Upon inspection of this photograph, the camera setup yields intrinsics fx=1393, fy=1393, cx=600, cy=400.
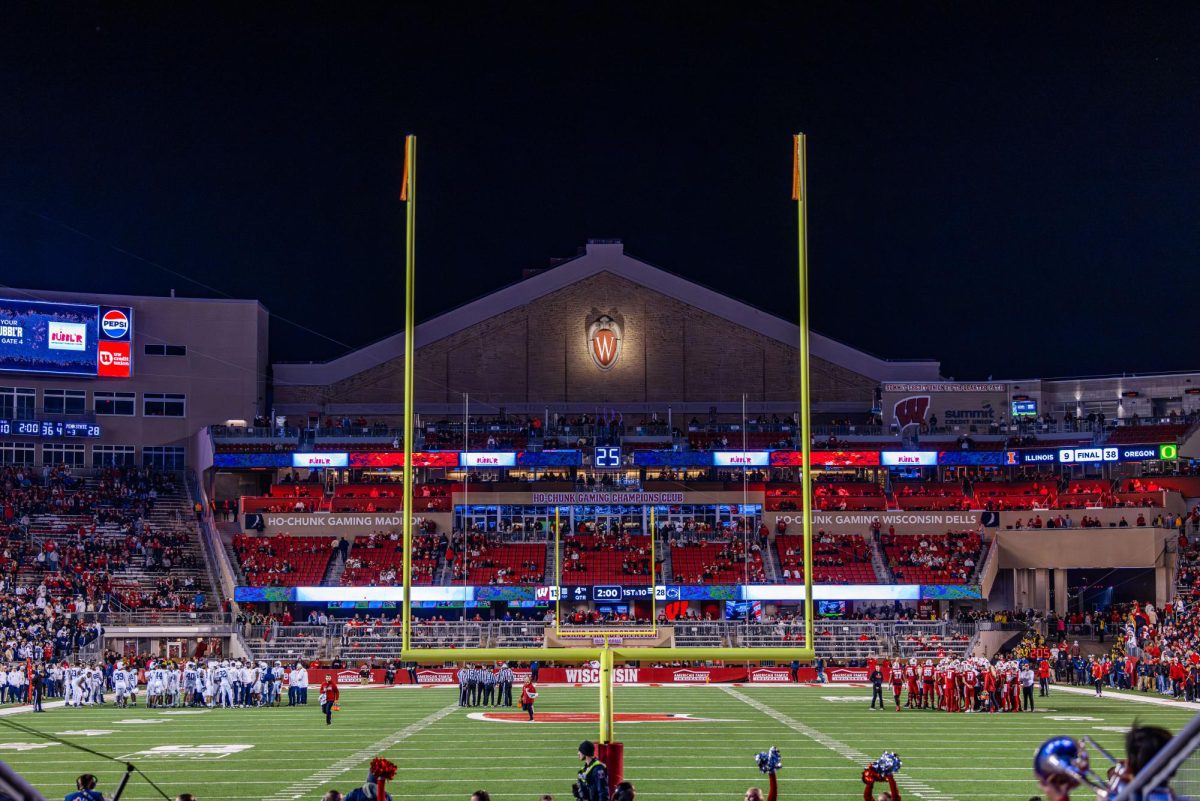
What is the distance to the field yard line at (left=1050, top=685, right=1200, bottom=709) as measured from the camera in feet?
95.0

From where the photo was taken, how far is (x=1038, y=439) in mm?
54312

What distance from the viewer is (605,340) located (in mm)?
56906

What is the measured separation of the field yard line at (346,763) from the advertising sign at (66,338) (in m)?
32.0

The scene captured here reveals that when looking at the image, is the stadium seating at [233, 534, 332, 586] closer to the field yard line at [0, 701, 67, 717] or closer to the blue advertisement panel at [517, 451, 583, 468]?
the blue advertisement panel at [517, 451, 583, 468]

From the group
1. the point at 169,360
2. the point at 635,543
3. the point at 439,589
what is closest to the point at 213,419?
the point at 169,360

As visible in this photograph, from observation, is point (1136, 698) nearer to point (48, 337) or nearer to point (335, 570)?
point (335, 570)

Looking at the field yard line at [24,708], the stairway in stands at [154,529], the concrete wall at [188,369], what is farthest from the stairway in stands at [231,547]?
the field yard line at [24,708]

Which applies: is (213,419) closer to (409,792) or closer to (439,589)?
(439,589)

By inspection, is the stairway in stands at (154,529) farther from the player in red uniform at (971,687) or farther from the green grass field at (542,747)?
the player in red uniform at (971,687)

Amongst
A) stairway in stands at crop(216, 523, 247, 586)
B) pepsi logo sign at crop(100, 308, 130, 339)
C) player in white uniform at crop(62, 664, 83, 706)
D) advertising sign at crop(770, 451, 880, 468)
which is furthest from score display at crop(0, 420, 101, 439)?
advertising sign at crop(770, 451, 880, 468)

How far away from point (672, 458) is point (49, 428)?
23.6m

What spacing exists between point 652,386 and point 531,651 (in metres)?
46.0

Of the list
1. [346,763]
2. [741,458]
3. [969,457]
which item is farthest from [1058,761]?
[969,457]

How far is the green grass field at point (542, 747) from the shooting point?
16.9 metres
